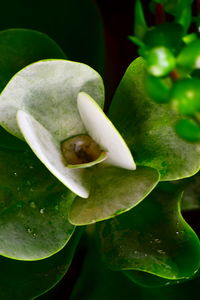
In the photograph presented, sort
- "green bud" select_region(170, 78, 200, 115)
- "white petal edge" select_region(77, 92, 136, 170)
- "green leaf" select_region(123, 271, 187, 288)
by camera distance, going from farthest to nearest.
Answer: "green leaf" select_region(123, 271, 187, 288)
"white petal edge" select_region(77, 92, 136, 170)
"green bud" select_region(170, 78, 200, 115)

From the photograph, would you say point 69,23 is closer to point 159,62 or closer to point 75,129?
point 75,129

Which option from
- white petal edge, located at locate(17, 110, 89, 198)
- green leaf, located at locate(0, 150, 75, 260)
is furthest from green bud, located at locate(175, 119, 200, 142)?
green leaf, located at locate(0, 150, 75, 260)

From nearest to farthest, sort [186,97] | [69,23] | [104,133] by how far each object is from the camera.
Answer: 1. [186,97]
2. [104,133]
3. [69,23]

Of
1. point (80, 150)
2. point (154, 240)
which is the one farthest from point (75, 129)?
point (154, 240)

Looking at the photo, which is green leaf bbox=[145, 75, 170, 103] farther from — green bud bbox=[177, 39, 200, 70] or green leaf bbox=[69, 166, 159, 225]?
green leaf bbox=[69, 166, 159, 225]

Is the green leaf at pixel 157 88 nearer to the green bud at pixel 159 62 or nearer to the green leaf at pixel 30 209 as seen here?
the green bud at pixel 159 62

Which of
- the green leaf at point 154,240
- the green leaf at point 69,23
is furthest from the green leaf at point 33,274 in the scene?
the green leaf at point 69,23
